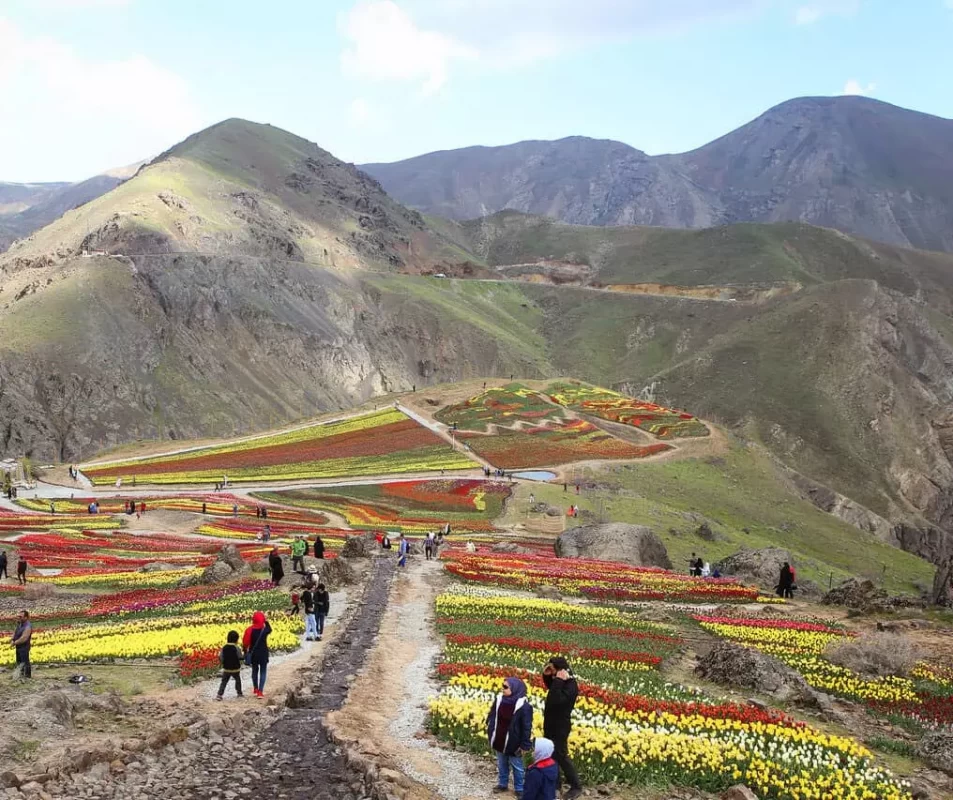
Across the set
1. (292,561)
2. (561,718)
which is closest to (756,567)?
(292,561)

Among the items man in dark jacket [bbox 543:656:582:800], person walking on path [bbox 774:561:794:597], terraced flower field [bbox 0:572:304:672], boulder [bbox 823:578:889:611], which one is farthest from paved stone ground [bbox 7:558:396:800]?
person walking on path [bbox 774:561:794:597]

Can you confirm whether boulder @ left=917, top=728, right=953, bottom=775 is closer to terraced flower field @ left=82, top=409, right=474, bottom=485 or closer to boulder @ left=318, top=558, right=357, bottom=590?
boulder @ left=318, top=558, right=357, bottom=590

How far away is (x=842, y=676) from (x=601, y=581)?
17.6 metres

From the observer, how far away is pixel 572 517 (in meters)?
71.4

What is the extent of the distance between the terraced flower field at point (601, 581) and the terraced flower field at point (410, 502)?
21.9 metres

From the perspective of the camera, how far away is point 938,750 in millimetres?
15438

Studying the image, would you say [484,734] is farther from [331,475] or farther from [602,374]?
[602,374]

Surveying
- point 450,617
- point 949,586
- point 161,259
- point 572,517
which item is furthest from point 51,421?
point 949,586

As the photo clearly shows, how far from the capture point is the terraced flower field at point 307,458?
86688mm

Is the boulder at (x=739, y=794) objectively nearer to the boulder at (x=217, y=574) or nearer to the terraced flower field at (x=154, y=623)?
the terraced flower field at (x=154, y=623)

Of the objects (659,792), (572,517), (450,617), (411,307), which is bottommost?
(572,517)

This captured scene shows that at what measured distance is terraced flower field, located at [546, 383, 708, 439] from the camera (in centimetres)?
11006

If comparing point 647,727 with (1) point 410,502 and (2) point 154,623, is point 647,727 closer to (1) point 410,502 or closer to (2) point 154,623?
(2) point 154,623

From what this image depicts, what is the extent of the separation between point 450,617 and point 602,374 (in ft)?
524
